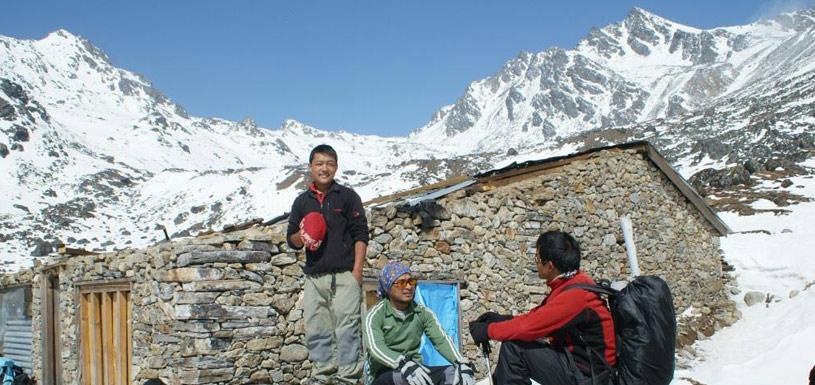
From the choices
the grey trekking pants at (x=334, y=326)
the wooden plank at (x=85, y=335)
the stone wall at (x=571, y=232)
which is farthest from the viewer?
the wooden plank at (x=85, y=335)

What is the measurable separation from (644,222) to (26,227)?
6436 centimetres

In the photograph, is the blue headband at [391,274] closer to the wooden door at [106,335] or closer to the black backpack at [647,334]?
the black backpack at [647,334]

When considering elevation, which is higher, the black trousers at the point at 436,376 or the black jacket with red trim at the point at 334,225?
the black jacket with red trim at the point at 334,225

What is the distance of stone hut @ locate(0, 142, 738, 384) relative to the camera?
702cm

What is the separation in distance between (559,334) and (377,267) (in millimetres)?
4486

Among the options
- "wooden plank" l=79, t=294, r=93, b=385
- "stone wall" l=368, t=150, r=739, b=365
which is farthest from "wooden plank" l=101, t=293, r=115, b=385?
"stone wall" l=368, t=150, r=739, b=365

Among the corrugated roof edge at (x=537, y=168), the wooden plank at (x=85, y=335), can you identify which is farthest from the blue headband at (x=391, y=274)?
the wooden plank at (x=85, y=335)

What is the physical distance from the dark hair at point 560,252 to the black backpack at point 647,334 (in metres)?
0.42

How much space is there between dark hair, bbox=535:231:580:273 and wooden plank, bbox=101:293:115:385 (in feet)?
22.9

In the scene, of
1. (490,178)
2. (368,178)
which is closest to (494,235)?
(490,178)

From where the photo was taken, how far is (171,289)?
23.0 feet

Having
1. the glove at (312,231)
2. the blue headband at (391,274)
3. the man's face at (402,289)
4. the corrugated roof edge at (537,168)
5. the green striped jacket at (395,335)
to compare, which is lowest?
the green striped jacket at (395,335)

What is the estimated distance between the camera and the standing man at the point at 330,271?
5016 millimetres

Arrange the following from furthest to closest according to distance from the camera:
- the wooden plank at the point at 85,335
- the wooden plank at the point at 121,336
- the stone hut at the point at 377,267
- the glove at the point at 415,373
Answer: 1. the wooden plank at the point at 85,335
2. the wooden plank at the point at 121,336
3. the stone hut at the point at 377,267
4. the glove at the point at 415,373
